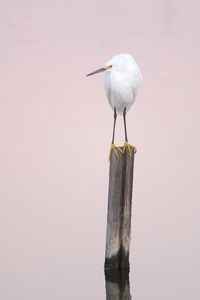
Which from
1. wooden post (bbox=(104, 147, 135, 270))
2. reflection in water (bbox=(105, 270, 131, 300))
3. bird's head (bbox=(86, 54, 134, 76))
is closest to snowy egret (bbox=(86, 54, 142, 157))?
bird's head (bbox=(86, 54, 134, 76))

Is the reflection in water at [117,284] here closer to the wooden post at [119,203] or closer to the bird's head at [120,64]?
the wooden post at [119,203]

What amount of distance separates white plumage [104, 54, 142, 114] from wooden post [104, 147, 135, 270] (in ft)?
4.50

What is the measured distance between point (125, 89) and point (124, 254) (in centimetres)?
234

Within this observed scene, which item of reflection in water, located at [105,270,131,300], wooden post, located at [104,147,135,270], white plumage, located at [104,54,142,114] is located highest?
white plumage, located at [104,54,142,114]

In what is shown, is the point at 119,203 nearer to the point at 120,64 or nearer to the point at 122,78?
the point at 122,78

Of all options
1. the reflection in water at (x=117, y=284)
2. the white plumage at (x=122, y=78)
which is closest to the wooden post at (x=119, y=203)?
the reflection in water at (x=117, y=284)

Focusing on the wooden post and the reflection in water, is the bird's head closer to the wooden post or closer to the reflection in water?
the wooden post

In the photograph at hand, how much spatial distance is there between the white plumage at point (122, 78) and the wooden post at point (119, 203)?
1.37 meters

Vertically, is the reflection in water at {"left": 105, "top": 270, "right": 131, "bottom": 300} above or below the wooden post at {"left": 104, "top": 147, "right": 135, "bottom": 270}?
below

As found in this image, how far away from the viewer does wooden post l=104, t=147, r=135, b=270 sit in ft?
22.9

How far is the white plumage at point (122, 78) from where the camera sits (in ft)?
27.0

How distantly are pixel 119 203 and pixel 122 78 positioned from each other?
2.03 m

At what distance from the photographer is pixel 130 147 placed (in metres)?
7.45

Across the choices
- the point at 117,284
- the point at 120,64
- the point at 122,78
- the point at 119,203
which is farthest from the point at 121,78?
the point at 117,284
